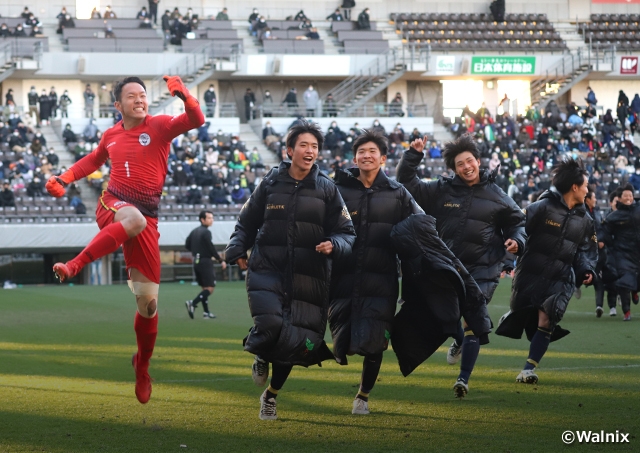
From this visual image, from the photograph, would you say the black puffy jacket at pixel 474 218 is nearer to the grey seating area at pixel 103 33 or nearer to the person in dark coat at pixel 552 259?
the person in dark coat at pixel 552 259

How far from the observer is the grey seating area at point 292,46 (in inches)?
1785

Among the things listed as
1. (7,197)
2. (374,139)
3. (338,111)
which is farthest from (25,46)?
(374,139)

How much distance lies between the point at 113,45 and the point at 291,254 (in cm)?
3703

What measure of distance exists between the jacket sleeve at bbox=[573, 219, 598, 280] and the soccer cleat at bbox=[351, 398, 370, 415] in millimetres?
2863

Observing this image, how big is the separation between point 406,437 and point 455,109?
43959mm

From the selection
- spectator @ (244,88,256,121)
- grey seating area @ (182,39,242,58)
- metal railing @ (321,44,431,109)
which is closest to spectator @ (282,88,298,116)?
spectator @ (244,88,256,121)

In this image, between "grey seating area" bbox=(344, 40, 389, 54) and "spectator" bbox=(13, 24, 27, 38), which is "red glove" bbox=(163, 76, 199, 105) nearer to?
"spectator" bbox=(13, 24, 27, 38)

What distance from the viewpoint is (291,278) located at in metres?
7.75

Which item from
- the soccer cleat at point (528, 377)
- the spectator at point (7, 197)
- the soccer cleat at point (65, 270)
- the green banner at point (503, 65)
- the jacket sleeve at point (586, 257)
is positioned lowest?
the spectator at point (7, 197)

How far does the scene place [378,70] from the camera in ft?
152

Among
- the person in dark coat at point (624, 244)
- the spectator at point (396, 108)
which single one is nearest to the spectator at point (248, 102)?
the spectator at point (396, 108)

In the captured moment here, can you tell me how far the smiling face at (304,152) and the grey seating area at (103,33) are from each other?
122 ft

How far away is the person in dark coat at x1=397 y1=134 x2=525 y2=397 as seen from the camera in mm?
9375

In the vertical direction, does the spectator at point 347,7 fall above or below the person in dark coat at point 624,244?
above
